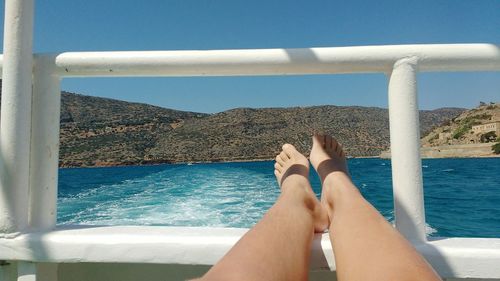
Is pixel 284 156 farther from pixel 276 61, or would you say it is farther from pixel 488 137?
pixel 488 137

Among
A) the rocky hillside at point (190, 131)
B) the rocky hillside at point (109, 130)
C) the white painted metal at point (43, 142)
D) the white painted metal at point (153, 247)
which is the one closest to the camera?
the white painted metal at point (153, 247)

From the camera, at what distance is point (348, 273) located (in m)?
0.61

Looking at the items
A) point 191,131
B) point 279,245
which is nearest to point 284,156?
point 279,245

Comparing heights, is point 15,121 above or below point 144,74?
below

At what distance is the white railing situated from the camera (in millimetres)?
766

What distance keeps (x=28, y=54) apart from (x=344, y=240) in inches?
32.7

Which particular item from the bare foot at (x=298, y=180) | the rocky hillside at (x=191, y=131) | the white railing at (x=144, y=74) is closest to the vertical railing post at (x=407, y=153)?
the white railing at (x=144, y=74)

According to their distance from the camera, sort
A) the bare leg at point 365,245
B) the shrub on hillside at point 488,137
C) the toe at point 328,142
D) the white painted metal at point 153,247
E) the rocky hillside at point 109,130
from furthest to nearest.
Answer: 1. the shrub on hillside at point 488,137
2. the rocky hillside at point 109,130
3. the toe at point 328,142
4. the white painted metal at point 153,247
5. the bare leg at point 365,245

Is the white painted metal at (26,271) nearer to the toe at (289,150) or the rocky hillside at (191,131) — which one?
the toe at (289,150)

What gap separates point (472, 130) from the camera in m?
37.4

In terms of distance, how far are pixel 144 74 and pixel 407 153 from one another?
0.64 metres

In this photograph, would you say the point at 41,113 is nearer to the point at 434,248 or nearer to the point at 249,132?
the point at 434,248

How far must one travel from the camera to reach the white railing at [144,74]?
0.77 m

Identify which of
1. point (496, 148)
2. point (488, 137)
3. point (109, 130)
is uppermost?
point (109, 130)
